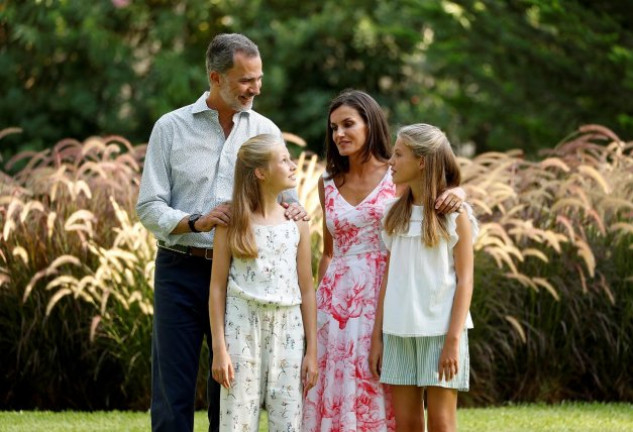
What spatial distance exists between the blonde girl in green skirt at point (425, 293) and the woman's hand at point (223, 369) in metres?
0.66

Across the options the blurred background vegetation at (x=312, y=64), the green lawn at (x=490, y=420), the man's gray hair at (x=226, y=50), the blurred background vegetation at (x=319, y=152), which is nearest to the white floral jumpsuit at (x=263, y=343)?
the man's gray hair at (x=226, y=50)

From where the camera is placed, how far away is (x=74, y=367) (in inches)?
276

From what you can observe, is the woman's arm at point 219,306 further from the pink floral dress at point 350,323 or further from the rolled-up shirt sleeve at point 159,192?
the pink floral dress at point 350,323

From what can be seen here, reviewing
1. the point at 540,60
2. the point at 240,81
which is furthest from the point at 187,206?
the point at 540,60

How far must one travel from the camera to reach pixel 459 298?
173 inches

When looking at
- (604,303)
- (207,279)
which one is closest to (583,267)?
(604,303)

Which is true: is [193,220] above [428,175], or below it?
below

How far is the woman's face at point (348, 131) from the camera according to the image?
473 centimetres

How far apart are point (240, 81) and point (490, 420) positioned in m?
2.76

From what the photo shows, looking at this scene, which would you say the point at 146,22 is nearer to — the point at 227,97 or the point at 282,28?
the point at 282,28

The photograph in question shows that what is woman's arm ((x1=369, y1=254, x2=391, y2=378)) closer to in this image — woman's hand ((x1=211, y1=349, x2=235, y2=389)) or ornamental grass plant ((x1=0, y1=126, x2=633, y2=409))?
woman's hand ((x1=211, y1=349, x2=235, y2=389))

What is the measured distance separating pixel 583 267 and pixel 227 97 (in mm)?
3529

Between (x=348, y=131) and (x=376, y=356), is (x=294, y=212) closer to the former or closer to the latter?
(x=348, y=131)


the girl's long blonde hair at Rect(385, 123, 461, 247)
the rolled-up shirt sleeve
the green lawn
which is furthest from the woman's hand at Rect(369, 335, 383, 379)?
the green lawn
